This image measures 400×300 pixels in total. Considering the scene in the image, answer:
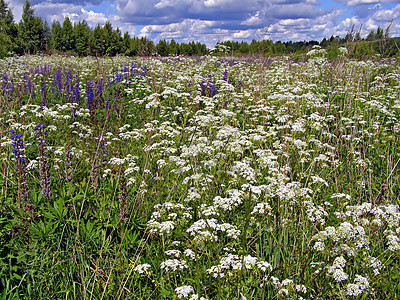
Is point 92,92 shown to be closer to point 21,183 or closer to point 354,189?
point 21,183

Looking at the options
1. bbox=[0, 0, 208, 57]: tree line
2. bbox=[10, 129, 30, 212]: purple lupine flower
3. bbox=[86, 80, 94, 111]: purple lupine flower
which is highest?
bbox=[0, 0, 208, 57]: tree line

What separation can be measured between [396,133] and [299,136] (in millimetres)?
1870

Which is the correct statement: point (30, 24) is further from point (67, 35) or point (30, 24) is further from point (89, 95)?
point (89, 95)

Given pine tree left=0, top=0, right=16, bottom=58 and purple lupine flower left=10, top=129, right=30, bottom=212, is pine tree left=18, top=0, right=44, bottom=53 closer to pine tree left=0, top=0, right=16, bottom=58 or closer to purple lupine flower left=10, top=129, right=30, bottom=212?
pine tree left=0, top=0, right=16, bottom=58

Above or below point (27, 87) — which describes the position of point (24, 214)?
Result: below

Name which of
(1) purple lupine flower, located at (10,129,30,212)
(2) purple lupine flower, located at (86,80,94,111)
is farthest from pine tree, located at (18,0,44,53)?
(1) purple lupine flower, located at (10,129,30,212)

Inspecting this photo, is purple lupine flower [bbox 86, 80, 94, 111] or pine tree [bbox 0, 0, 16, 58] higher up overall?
pine tree [bbox 0, 0, 16, 58]

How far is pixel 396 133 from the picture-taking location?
Result: 15.9 feet

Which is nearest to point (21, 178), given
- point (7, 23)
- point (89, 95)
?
point (89, 95)

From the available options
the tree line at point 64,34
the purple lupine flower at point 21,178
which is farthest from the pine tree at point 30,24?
the purple lupine flower at point 21,178

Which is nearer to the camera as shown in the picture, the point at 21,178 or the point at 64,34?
the point at 21,178

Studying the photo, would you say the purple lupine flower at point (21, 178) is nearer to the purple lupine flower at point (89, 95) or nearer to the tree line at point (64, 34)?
the purple lupine flower at point (89, 95)

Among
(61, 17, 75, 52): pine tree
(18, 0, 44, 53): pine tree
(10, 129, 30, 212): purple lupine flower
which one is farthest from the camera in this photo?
(61, 17, 75, 52): pine tree

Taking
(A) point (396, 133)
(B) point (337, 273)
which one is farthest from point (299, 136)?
(B) point (337, 273)
